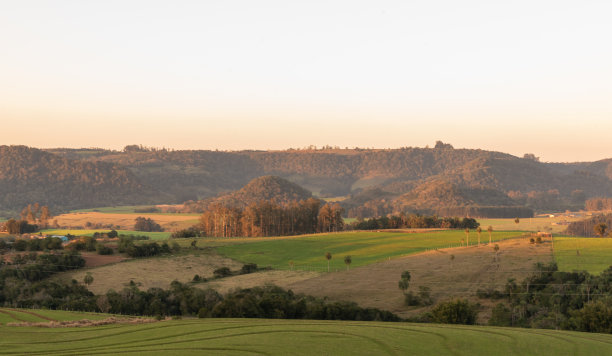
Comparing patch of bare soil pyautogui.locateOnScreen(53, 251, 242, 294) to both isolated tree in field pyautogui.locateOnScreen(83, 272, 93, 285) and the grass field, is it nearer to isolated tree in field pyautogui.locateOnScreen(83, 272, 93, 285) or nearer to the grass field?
isolated tree in field pyautogui.locateOnScreen(83, 272, 93, 285)

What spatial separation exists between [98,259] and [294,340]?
103680 mm

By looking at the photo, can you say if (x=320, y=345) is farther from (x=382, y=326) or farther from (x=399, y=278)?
(x=399, y=278)

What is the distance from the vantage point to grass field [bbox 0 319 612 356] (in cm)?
3456

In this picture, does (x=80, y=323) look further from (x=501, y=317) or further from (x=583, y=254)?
(x=583, y=254)

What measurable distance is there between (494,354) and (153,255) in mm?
112229

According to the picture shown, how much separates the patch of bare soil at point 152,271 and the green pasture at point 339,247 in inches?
335

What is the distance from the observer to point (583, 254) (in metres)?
115

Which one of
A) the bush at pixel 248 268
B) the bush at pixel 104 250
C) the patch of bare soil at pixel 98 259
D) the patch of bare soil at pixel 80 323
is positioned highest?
the patch of bare soil at pixel 80 323

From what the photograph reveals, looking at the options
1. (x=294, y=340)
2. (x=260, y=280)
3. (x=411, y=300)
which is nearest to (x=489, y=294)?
(x=411, y=300)

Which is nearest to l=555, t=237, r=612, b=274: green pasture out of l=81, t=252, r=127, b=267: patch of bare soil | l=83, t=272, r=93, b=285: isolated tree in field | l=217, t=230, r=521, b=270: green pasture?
l=217, t=230, r=521, b=270: green pasture

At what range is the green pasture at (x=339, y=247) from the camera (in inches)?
5261

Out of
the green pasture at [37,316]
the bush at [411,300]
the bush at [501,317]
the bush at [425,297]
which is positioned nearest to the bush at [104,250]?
the bush at [411,300]

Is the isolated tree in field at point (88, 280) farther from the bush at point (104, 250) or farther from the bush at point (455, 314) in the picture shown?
the bush at point (455, 314)

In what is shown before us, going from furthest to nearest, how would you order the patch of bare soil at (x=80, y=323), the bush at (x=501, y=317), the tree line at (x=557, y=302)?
the bush at (x=501, y=317) → the tree line at (x=557, y=302) → the patch of bare soil at (x=80, y=323)
